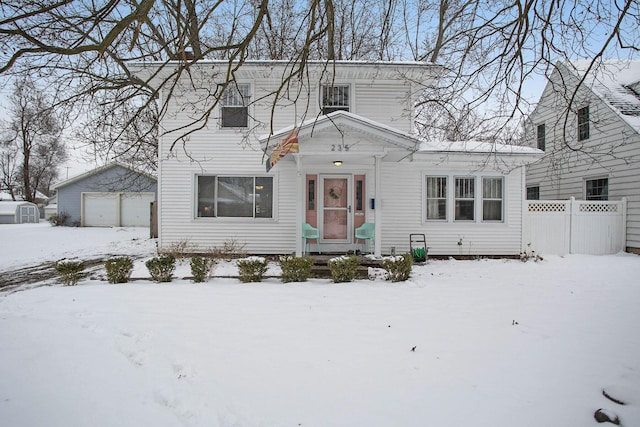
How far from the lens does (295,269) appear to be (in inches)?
259

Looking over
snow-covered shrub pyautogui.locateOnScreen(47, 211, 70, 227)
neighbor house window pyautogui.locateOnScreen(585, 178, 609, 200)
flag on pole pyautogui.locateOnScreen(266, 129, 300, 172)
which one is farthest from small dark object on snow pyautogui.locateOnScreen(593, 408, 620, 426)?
snow-covered shrub pyautogui.locateOnScreen(47, 211, 70, 227)

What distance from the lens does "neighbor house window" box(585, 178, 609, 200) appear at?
11316 millimetres

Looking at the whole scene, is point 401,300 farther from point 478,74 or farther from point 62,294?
point 62,294

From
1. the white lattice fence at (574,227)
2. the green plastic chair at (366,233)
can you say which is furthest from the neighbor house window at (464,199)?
the green plastic chair at (366,233)

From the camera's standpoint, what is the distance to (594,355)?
11.0 ft

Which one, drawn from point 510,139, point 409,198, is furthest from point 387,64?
point 510,139

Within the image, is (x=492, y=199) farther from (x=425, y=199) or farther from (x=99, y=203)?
(x=99, y=203)

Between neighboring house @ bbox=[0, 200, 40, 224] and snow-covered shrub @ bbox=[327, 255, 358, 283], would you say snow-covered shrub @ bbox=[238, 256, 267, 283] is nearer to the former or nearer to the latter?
snow-covered shrub @ bbox=[327, 255, 358, 283]

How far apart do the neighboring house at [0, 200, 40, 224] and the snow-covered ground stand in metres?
30.2

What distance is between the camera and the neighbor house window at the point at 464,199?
9.80m

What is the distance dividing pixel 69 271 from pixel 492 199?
10.9 metres

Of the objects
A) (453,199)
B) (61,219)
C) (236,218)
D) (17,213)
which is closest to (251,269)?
(236,218)

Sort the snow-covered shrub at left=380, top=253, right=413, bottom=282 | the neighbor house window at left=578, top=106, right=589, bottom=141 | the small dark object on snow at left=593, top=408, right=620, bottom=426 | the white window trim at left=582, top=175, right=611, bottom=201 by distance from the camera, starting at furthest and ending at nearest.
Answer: the neighbor house window at left=578, top=106, right=589, bottom=141
the white window trim at left=582, top=175, right=611, bottom=201
the snow-covered shrub at left=380, top=253, right=413, bottom=282
the small dark object on snow at left=593, top=408, right=620, bottom=426

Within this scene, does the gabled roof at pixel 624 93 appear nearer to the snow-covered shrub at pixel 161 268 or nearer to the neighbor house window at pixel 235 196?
the neighbor house window at pixel 235 196
